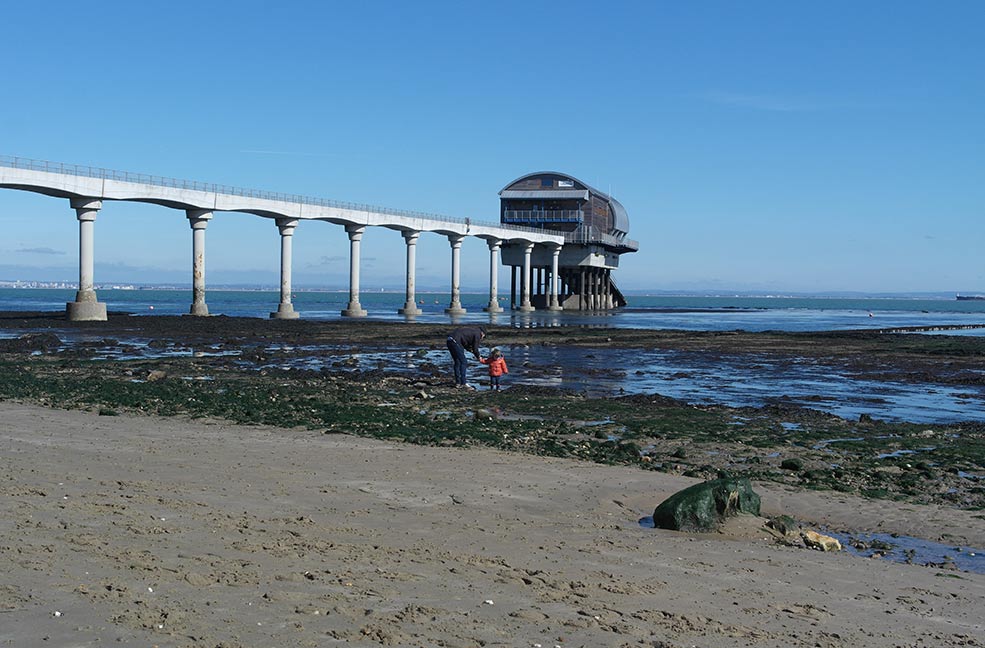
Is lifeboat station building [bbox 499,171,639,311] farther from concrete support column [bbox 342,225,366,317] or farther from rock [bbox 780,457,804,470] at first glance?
rock [bbox 780,457,804,470]

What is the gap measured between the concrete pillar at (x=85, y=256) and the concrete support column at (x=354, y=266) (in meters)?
23.4

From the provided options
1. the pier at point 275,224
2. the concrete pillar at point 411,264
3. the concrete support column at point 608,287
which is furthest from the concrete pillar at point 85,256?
the concrete support column at point 608,287

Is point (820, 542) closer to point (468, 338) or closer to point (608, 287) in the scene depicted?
point (468, 338)

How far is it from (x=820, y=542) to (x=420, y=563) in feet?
12.7

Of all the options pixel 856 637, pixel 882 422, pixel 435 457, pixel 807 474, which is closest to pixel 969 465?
pixel 807 474

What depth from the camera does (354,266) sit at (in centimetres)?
7288

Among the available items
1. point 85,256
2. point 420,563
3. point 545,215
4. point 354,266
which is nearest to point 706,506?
point 420,563

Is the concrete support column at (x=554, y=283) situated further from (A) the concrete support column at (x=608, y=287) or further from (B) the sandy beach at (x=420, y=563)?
(B) the sandy beach at (x=420, y=563)

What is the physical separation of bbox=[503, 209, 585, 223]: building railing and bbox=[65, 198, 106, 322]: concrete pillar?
50407 mm

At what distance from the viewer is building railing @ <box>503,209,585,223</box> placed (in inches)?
3745

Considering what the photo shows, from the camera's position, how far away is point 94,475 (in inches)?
435

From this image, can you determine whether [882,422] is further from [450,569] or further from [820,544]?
[450,569]

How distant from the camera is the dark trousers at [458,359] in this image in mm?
23000

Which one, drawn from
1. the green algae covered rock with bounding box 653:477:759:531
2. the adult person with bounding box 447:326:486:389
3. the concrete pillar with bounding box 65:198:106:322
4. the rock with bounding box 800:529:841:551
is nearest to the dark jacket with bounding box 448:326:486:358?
the adult person with bounding box 447:326:486:389
